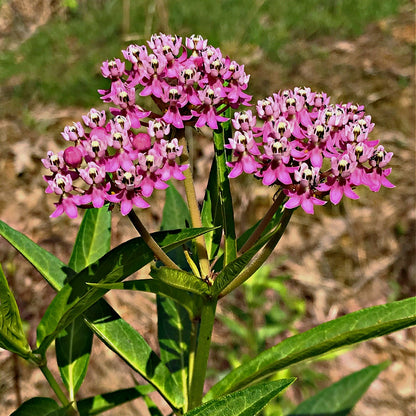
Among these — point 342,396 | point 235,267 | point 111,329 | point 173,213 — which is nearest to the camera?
point 235,267

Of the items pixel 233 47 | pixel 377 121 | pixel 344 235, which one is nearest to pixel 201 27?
pixel 233 47

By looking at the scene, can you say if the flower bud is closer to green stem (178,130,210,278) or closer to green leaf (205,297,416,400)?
green stem (178,130,210,278)

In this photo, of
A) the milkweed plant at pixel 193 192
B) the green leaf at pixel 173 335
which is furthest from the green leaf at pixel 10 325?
the green leaf at pixel 173 335

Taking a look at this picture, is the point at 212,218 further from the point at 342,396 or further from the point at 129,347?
the point at 342,396

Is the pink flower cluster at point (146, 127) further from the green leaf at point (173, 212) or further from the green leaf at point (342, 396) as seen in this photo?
the green leaf at point (342, 396)

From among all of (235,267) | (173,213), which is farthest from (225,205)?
(173,213)

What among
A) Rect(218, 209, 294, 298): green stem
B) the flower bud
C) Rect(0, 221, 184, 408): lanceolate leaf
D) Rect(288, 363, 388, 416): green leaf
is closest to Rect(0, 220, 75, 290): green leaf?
Rect(0, 221, 184, 408): lanceolate leaf
